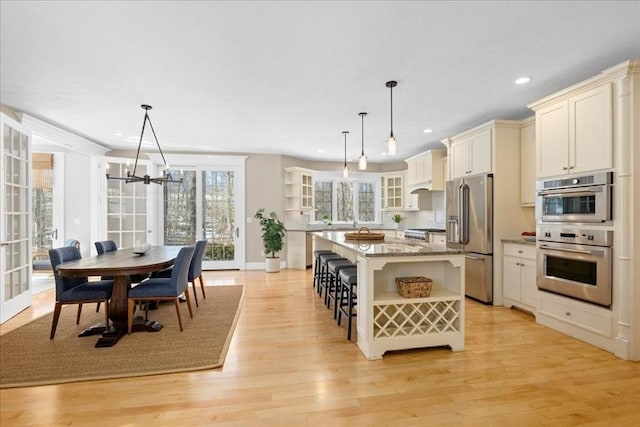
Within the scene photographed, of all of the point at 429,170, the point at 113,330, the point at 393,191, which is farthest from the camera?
the point at 393,191

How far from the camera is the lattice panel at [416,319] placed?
2.76m

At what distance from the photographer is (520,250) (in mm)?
3895

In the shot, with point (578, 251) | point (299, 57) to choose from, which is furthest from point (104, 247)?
point (578, 251)

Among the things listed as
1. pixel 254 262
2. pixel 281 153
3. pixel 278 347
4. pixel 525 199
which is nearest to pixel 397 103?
pixel 525 199

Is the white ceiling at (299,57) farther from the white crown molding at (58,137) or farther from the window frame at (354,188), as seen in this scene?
the window frame at (354,188)

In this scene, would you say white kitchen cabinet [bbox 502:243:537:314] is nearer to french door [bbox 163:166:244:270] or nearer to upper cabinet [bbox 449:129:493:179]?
upper cabinet [bbox 449:129:493:179]

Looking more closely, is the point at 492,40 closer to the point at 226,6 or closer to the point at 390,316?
the point at 226,6

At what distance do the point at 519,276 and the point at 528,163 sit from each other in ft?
4.72

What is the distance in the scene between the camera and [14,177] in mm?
3934

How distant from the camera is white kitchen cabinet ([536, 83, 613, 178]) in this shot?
9.15 ft

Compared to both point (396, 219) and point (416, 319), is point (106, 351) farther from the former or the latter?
point (396, 219)

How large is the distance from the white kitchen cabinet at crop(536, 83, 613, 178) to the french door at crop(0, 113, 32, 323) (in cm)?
595

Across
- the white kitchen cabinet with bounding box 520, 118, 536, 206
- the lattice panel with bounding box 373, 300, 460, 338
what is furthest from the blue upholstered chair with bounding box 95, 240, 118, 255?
the white kitchen cabinet with bounding box 520, 118, 536, 206

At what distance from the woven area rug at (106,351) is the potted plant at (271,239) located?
8.91ft
